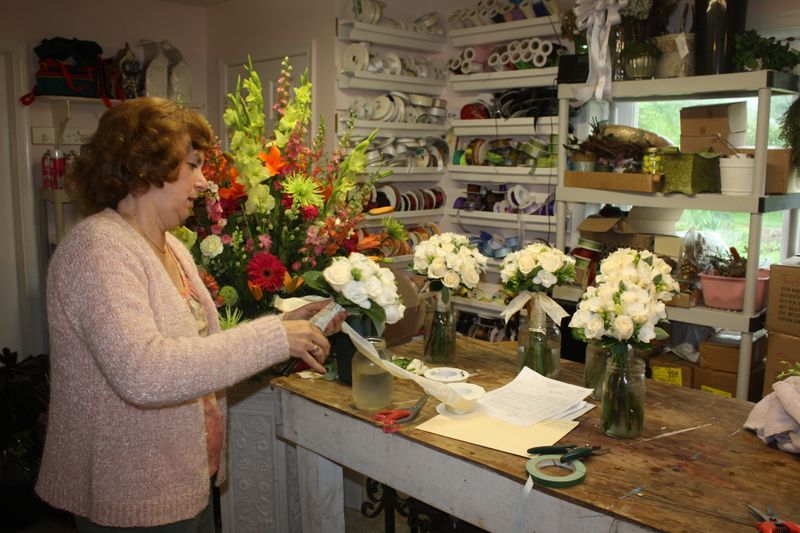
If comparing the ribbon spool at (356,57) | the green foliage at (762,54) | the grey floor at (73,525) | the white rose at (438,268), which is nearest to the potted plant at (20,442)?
the grey floor at (73,525)

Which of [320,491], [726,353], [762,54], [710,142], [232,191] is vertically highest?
[762,54]

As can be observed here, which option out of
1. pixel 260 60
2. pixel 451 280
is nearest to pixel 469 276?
pixel 451 280

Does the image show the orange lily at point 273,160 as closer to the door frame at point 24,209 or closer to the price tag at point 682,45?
the price tag at point 682,45

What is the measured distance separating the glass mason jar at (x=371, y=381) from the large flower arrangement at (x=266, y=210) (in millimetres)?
508

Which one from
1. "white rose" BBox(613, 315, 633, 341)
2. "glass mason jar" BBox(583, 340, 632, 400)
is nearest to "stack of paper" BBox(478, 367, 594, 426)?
"glass mason jar" BBox(583, 340, 632, 400)

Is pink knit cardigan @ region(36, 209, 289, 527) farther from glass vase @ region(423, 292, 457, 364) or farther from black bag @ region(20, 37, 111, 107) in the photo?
black bag @ region(20, 37, 111, 107)

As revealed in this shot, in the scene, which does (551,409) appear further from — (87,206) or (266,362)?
(87,206)

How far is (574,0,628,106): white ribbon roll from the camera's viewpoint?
302 centimetres

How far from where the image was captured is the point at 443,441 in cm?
A: 159

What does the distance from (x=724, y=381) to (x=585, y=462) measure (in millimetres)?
1670

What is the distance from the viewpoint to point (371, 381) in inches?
69.2

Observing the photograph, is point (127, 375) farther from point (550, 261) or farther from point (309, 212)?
point (550, 261)

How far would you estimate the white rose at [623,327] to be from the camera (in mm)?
1534

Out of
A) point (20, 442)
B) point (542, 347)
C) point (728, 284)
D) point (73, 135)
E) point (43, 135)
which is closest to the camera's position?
point (542, 347)
